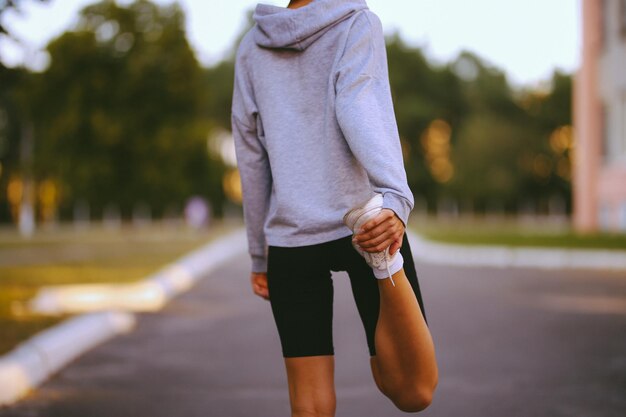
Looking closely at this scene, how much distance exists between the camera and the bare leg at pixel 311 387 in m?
2.64

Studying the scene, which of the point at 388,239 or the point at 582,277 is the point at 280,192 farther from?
the point at 582,277

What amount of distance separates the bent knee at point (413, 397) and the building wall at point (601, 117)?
2424 centimetres

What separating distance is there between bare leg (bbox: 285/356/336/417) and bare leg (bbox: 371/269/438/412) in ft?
0.55

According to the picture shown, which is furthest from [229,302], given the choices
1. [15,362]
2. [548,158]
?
[548,158]

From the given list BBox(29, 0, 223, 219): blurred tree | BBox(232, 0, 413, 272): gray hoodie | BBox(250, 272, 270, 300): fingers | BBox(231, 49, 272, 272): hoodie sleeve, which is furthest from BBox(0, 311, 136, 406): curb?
BBox(29, 0, 223, 219): blurred tree

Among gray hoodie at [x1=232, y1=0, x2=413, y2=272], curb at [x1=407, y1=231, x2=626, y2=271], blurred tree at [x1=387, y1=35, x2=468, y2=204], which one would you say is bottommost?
→ blurred tree at [x1=387, y1=35, x2=468, y2=204]

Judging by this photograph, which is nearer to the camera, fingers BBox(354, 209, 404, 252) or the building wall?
fingers BBox(354, 209, 404, 252)

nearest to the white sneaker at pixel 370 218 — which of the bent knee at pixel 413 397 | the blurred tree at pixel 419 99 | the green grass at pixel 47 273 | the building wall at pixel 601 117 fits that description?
the bent knee at pixel 413 397

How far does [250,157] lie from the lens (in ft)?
9.47

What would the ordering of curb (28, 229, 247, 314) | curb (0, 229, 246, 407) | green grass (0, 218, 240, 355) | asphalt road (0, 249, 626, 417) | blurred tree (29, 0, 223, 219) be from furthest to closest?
blurred tree (29, 0, 223, 219), curb (28, 229, 247, 314), green grass (0, 218, 240, 355), curb (0, 229, 246, 407), asphalt road (0, 249, 626, 417)

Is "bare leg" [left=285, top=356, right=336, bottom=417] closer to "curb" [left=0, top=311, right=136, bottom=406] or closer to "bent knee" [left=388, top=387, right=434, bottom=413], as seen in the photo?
"bent knee" [left=388, top=387, right=434, bottom=413]

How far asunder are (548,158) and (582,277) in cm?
4667

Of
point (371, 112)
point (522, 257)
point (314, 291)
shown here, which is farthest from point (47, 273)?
point (371, 112)

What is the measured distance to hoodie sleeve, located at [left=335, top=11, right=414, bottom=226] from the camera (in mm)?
2492
